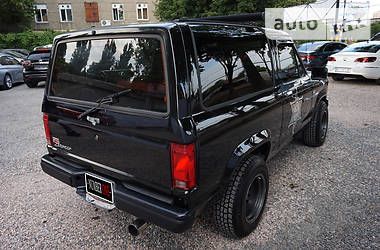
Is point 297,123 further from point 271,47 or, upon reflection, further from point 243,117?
point 243,117

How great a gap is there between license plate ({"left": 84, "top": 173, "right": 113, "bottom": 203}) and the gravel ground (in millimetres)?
503

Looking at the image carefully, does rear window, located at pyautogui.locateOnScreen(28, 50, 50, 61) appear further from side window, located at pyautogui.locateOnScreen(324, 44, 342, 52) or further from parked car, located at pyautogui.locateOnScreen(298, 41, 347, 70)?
side window, located at pyautogui.locateOnScreen(324, 44, 342, 52)

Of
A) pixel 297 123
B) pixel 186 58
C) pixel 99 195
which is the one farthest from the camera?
pixel 297 123

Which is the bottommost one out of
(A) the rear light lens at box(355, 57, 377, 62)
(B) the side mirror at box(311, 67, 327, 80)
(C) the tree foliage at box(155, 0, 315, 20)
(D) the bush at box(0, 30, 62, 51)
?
(A) the rear light lens at box(355, 57, 377, 62)

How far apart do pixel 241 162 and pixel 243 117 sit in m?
0.40

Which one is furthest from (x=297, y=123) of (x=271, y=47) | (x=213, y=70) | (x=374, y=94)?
(x=374, y=94)

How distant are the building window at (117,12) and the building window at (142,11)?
159 centimetres

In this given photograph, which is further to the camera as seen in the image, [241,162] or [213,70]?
[241,162]

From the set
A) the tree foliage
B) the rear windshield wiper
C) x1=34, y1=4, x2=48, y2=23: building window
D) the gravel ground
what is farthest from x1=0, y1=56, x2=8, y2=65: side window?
x1=34, y1=4, x2=48, y2=23: building window

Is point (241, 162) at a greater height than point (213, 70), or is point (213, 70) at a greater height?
point (213, 70)

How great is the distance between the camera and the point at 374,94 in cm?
859

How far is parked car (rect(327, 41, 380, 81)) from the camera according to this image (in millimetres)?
9414

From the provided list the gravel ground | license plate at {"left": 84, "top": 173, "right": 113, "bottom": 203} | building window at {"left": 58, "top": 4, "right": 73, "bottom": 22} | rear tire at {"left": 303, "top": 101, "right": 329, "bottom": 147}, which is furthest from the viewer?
building window at {"left": 58, "top": 4, "right": 73, "bottom": 22}

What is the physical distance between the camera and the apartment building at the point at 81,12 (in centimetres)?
2769
